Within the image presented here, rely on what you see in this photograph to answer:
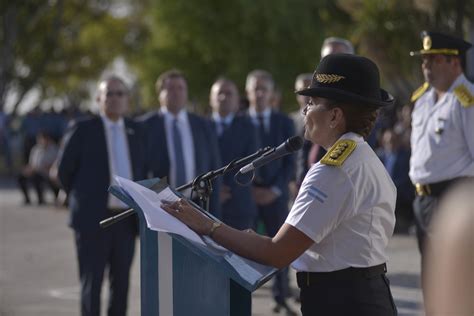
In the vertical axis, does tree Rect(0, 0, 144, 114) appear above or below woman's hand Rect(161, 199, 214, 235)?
above

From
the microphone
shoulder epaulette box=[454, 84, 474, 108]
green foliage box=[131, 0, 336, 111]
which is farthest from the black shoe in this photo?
green foliage box=[131, 0, 336, 111]

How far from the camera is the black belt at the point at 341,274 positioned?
142 inches

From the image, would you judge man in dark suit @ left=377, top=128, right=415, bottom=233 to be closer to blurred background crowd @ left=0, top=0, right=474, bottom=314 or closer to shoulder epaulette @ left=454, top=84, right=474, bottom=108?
shoulder epaulette @ left=454, top=84, right=474, bottom=108

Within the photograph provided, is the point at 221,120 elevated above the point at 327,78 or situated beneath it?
situated beneath

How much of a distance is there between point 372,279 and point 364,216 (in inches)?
9.8

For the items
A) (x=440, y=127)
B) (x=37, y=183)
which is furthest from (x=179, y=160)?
(x=37, y=183)

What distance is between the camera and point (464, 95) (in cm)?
649

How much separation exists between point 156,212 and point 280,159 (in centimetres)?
575

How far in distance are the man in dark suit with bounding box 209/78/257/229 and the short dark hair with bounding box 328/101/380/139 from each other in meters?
5.07

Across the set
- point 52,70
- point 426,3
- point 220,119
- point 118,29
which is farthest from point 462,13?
point 118,29

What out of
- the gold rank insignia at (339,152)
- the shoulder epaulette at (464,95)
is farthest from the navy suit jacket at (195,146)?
the gold rank insignia at (339,152)

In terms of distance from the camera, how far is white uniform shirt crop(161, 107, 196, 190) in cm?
820

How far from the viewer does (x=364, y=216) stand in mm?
3594

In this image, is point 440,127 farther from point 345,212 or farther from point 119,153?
point 345,212
